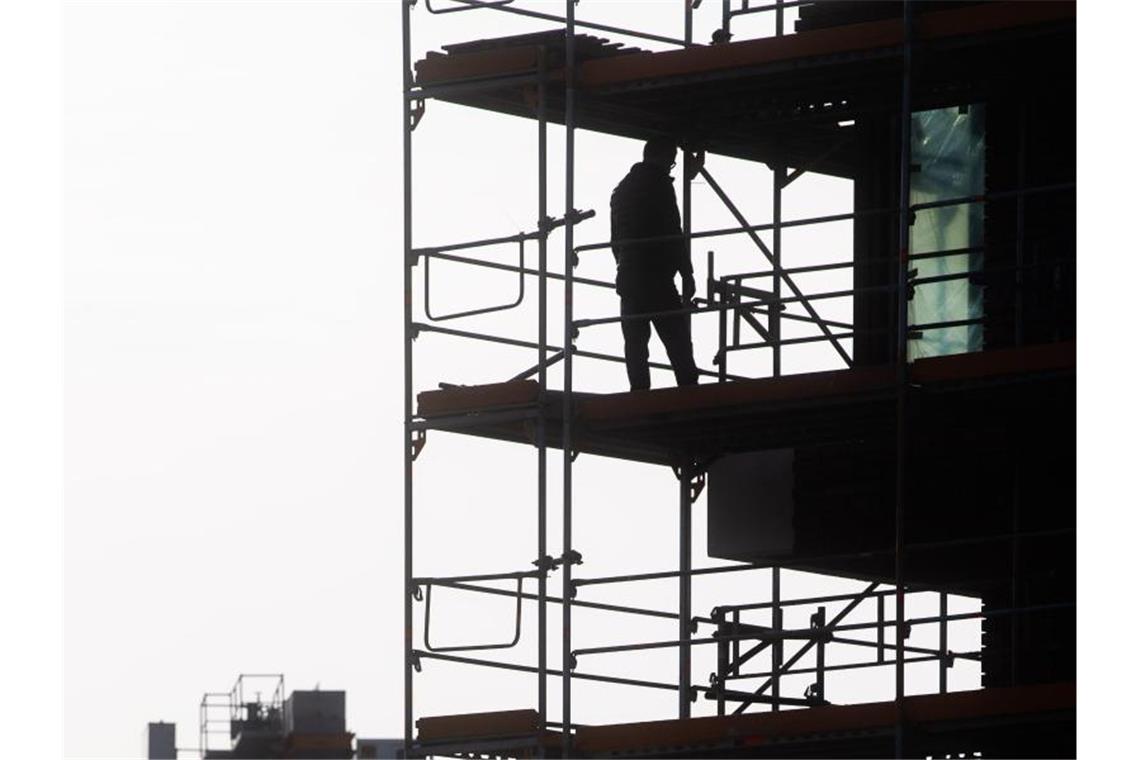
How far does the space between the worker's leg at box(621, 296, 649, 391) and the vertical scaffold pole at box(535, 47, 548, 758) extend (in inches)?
21.1

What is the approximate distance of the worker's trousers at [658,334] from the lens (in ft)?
69.8

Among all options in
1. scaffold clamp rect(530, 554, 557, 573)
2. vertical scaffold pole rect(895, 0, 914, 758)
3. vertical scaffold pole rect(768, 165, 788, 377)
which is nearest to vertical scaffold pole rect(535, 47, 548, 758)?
scaffold clamp rect(530, 554, 557, 573)

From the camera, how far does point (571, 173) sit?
20969mm

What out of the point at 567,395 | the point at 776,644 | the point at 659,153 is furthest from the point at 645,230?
the point at 776,644

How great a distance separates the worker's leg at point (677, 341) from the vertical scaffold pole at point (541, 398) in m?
0.75

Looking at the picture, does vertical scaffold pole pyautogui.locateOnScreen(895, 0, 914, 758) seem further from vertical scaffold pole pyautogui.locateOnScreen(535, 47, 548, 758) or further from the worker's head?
vertical scaffold pole pyautogui.locateOnScreen(535, 47, 548, 758)

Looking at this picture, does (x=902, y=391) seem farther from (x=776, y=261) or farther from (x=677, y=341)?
(x=776, y=261)

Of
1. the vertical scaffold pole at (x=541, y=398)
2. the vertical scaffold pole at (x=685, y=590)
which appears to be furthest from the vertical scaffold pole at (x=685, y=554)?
the vertical scaffold pole at (x=541, y=398)

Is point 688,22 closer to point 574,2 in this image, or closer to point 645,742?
point 574,2

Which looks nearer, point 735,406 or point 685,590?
point 735,406

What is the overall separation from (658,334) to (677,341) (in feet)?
0.54

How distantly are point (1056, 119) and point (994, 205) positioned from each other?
2.35ft

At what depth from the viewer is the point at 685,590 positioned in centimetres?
2306

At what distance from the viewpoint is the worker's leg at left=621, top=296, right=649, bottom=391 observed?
2134cm
